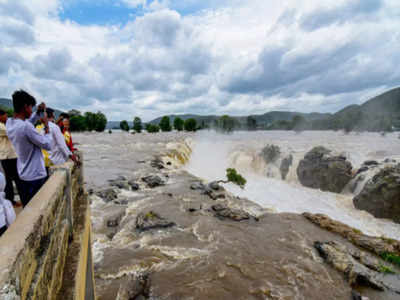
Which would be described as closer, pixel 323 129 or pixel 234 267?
pixel 234 267

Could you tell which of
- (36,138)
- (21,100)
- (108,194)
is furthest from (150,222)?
(21,100)

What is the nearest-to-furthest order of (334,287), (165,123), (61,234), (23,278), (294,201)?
(23,278) < (61,234) < (334,287) < (294,201) < (165,123)

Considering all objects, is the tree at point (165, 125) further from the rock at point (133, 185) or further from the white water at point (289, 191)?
the rock at point (133, 185)

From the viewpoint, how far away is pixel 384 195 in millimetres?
14312

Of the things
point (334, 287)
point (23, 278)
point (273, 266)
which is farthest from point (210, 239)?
point (23, 278)

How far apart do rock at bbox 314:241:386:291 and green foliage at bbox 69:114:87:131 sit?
365ft

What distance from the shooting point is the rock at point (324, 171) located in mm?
20330

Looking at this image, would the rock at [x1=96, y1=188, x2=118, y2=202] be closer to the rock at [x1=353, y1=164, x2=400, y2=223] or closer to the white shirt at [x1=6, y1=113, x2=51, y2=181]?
the white shirt at [x1=6, y1=113, x2=51, y2=181]

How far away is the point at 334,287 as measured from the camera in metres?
6.83

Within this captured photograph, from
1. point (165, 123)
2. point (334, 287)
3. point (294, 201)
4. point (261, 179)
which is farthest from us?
point (165, 123)

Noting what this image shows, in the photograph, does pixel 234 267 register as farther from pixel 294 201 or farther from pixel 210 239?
pixel 294 201

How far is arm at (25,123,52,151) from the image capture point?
3172mm

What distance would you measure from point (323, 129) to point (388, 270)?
98.4m

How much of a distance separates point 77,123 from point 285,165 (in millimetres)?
101391
